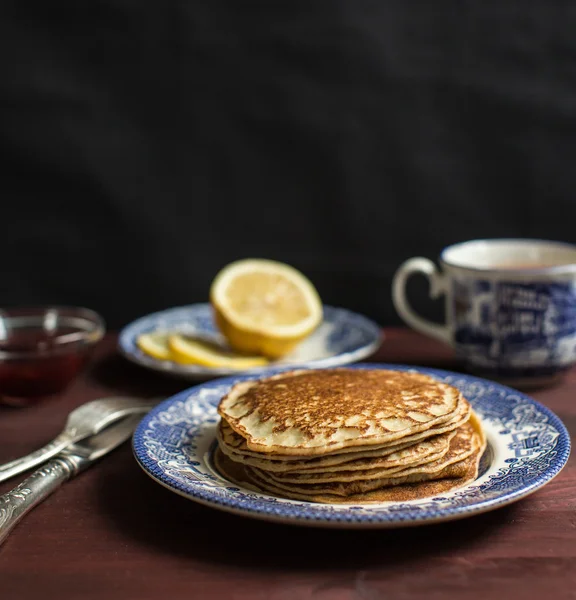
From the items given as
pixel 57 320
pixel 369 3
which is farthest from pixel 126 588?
pixel 369 3

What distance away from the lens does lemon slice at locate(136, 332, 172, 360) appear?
4.89 feet

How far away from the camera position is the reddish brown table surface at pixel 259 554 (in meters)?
0.77

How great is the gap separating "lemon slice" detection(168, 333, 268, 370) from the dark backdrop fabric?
623 millimetres

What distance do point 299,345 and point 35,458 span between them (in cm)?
70

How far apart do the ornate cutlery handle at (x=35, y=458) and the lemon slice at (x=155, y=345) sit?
0.38 m

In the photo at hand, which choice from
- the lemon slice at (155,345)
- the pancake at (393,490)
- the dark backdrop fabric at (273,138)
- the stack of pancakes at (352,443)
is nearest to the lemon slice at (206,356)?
the lemon slice at (155,345)

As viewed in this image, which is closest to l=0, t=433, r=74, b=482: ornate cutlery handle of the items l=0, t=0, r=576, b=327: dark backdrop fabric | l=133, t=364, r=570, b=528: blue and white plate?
l=133, t=364, r=570, b=528: blue and white plate

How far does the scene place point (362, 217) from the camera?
211 centimetres

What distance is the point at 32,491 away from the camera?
95 centimetres

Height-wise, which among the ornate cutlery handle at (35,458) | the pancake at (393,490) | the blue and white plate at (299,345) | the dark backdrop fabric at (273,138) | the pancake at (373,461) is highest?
the dark backdrop fabric at (273,138)

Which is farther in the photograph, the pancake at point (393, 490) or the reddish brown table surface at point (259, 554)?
the pancake at point (393, 490)

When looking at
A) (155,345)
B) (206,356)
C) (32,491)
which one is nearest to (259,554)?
(32,491)

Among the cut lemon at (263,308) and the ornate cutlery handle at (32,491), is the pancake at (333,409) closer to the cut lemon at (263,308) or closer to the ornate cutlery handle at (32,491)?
the ornate cutlery handle at (32,491)

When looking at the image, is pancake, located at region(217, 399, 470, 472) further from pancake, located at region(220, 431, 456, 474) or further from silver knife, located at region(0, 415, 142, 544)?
silver knife, located at region(0, 415, 142, 544)
